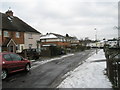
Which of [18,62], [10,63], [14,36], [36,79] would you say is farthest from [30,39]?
[36,79]

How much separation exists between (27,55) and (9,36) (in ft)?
22.3

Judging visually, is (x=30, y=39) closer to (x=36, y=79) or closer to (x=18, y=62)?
(x=18, y=62)

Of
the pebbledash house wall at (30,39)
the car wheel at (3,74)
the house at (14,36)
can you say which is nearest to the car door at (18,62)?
the car wheel at (3,74)

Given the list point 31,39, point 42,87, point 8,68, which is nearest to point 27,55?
point 31,39

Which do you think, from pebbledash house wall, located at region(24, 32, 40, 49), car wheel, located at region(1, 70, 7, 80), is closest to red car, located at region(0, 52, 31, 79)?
car wheel, located at region(1, 70, 7, 80)

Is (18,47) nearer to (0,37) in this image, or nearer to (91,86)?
(0,37)

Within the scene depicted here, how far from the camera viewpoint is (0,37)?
83.0 feet

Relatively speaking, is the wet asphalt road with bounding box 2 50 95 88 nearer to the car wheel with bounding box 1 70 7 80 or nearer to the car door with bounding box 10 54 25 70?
the car wheel with bounding box 1 70 7 80

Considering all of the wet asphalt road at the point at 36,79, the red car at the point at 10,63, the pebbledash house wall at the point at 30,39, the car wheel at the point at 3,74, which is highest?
the pebbledash house wall at the point at 30,39

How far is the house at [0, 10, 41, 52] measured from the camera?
85.3ft

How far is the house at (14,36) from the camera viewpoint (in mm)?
26000

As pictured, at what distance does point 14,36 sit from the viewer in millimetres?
28516

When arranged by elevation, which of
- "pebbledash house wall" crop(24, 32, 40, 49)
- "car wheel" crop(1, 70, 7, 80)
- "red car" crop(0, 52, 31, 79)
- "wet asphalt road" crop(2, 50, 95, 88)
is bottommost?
"wet asphalt road" crop(2, 50, 95, 88)

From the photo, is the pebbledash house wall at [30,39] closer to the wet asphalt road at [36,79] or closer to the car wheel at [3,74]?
the wet asphalt road at [36,79]
